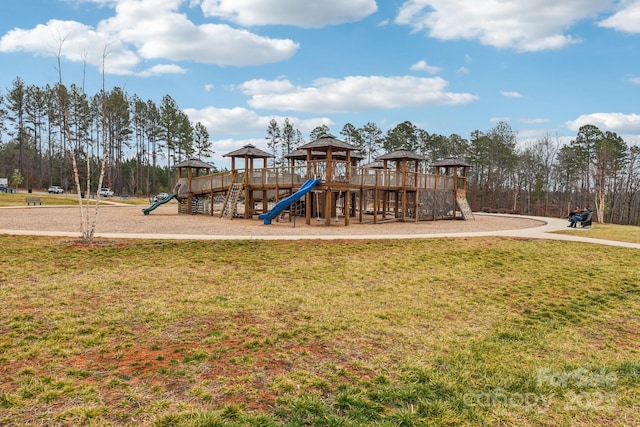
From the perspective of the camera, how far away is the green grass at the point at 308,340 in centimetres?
416

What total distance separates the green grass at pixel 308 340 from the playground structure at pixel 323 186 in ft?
A: 32.0

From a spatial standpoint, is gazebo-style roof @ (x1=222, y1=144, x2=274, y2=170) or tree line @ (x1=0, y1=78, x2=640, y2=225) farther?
tree line @ (x1=0, y1=78, x2=640, y2=225)

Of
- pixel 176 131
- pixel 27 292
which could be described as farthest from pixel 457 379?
pixel 176 131

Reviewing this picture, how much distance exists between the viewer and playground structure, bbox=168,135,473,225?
20953 millimetres

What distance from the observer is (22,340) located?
563 cm

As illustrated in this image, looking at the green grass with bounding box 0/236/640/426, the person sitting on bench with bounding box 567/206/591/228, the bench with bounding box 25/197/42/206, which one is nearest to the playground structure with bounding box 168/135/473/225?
the person sitting on bench with bounding box 567/206/591/228

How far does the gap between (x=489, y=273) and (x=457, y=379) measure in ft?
22.4

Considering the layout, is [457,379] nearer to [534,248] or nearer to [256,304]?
[256,304]

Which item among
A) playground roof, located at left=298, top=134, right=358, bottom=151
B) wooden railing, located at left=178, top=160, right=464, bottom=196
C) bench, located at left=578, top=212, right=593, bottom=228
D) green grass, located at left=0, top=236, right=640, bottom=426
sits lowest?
green grass, located at left=0, top=236, right=640, bottom=426

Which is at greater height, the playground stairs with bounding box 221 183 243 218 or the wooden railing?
the wooden railing

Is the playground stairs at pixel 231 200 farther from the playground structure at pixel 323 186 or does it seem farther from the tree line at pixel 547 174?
the tree line at pixel 547 174

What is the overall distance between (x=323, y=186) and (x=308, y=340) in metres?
14.9

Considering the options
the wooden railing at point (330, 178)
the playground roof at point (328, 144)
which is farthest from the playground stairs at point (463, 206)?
the playground roof at point (328, 144)

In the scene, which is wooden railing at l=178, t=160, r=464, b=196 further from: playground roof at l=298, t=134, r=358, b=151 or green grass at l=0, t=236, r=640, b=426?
green grass at l=0, t=236, r=640, b=426
